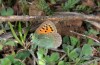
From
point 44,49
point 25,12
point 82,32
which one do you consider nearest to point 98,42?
point 82,32

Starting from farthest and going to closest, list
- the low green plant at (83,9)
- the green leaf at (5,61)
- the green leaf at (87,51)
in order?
the low green plant at (83,9) → the green leaf at (87,51) → the green leaf at (5,61)

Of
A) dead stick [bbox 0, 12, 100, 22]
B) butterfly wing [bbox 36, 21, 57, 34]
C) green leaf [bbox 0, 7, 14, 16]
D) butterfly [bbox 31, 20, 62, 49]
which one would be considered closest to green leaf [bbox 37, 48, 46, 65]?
butterfly [bbox 31, 20, 62, 49]

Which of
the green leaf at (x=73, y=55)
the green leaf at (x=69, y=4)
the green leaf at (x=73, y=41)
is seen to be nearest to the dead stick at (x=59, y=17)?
the green leaf at (x=69, y=4)

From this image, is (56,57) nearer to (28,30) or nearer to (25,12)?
(28,30)

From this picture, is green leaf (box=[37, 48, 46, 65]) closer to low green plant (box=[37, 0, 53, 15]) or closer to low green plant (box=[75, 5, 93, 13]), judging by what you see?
low green plant (box=[37, 0, 53, 15])

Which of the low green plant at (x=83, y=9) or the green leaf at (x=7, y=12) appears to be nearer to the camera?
the green leaf at (x=7, y=12)

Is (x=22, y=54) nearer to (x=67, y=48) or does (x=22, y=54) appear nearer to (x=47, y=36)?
(x=47, y=36)

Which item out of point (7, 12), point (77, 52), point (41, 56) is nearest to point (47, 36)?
point (41, 56)

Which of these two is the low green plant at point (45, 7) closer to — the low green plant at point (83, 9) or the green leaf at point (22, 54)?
the low green plant at point (83, 9)
